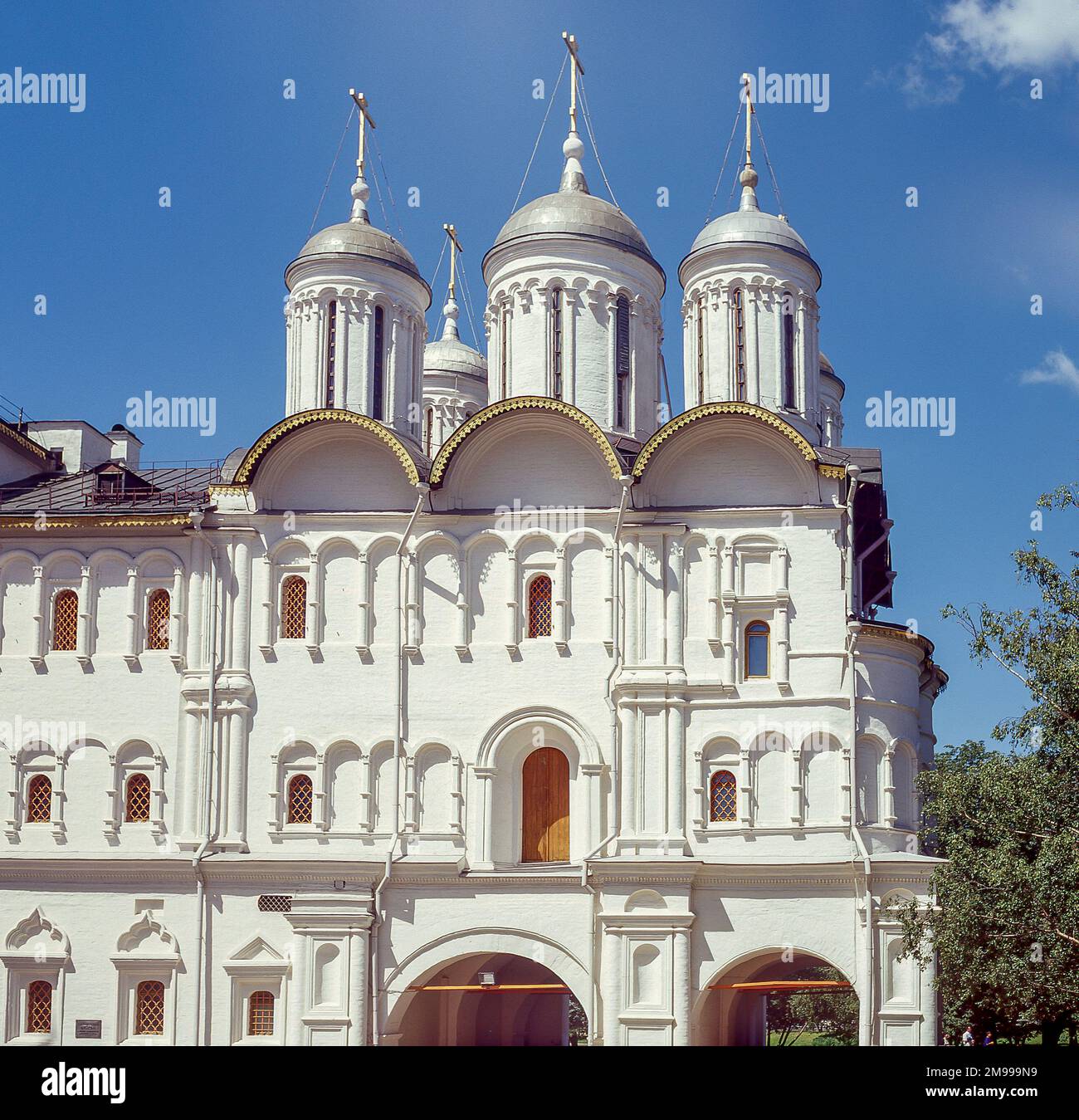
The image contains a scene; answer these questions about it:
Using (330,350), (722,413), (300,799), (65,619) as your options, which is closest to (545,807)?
(300,799)

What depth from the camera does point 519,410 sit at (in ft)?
90.3

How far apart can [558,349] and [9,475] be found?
10093mm

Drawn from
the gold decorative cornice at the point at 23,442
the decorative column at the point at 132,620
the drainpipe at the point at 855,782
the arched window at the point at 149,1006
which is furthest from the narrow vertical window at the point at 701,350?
the arched window at the point at 149,1006

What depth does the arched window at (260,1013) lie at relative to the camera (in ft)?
86.6

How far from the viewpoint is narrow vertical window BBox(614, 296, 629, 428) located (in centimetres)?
2998

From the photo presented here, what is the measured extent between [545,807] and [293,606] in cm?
520

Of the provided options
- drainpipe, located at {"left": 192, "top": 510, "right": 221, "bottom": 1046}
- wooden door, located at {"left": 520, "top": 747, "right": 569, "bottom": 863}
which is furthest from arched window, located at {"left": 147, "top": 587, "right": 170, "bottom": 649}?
wooden door, located at {"left": 520, "top": 747, "right": 569, "bottom": 863}

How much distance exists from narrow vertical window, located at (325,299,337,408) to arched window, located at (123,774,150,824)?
7.28 meters

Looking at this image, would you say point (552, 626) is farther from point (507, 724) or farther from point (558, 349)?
point (558, 349)

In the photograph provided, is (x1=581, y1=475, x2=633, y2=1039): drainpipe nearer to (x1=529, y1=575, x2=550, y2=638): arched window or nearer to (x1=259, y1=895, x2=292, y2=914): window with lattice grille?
(x1=529, y1=575, x2=550, y2=638): arched window

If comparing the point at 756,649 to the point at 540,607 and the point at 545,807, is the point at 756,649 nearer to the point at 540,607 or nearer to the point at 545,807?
the point at 540,607

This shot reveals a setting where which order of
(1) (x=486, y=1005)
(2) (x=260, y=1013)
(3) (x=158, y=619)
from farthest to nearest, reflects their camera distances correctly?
(1) (x=486, y=1005) → (3) (x=158, y=619) → (2) (x=260, y=1013)

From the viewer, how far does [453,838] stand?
87.7ft
